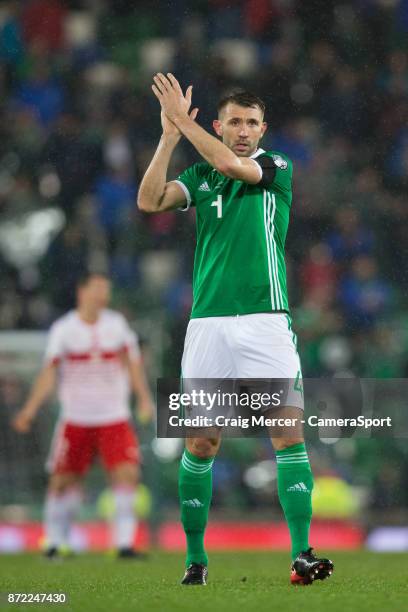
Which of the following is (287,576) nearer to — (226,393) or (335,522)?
(226,393)

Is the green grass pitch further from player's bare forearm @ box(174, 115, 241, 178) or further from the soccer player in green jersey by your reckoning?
player's bare forearm @ box(174, 115, 241, 178)

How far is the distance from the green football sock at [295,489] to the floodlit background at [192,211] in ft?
15.1

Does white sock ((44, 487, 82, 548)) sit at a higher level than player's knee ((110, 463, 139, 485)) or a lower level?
lower

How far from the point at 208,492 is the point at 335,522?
15.4 ft

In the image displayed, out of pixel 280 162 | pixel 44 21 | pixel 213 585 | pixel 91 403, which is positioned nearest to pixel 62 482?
pixel 91 403

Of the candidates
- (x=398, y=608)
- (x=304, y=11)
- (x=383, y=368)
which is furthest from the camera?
(x=304, y=11)

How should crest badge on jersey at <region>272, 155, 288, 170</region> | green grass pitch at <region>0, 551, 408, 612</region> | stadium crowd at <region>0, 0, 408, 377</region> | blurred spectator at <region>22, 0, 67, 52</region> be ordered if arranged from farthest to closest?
1. blurred spectator at <region>22, 0, 67, 52</region>
2. stadium crowd at <region>0, 0, 408, 377</region>
3. crest badge on jersey at <region>272, 155, 288, 170</region>
4. green grass pitch at <region>0, 551, 408, 612</region>

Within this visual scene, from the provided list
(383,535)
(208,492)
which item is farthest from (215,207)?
(383,535)

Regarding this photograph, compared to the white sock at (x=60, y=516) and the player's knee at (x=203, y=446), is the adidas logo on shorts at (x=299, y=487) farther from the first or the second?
the white sock at (x=60, y=516)

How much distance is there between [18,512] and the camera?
30.2 feet

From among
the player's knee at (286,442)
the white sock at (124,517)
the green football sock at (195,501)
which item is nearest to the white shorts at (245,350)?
the player's knee at (286,442)

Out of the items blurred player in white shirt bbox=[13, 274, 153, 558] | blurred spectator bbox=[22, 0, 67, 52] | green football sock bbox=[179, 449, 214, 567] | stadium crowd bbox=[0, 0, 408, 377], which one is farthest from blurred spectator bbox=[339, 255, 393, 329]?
green football sock bbox=[179, 449, 214, 567]

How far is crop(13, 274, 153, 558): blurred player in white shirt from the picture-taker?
779cm

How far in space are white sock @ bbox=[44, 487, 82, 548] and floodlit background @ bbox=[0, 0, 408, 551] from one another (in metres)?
1.15
